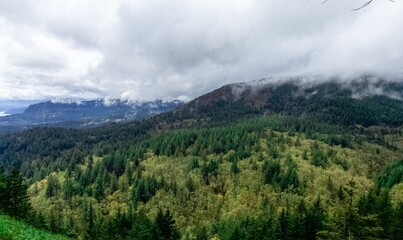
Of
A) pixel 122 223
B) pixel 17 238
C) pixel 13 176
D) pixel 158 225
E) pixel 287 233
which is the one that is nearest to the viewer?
pixel 17 238

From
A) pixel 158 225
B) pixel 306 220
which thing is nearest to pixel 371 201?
pixel 306 220

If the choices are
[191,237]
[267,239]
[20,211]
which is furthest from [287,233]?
[191,237]

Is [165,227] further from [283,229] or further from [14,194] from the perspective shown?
[14,194]

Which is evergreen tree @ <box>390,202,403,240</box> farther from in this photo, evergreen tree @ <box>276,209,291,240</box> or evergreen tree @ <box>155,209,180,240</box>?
evergreen tree @ <box>155,209,180,240</box>

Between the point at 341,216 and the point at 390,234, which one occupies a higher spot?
the point at 341,216

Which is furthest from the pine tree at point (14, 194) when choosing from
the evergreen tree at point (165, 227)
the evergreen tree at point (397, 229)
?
the evergreen tree at point (397, 229)

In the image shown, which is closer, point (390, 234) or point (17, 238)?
point (17, 238)

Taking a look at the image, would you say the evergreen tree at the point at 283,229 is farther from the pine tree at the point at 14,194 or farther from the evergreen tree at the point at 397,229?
the pine tree at the point at 14,194

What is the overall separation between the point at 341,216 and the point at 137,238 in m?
59.6

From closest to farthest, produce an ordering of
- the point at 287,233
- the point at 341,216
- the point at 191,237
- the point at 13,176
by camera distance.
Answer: the point at 341,216, the point at 13,176, the point at 287,233, the point at 191,237

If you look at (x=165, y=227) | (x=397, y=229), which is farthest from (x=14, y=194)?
(x=397, y=229)

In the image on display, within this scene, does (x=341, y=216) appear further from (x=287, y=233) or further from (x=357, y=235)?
(x=287, y=233)

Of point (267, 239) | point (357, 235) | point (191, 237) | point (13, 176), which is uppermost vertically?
point (13, 176)

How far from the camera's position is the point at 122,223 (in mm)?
111750
